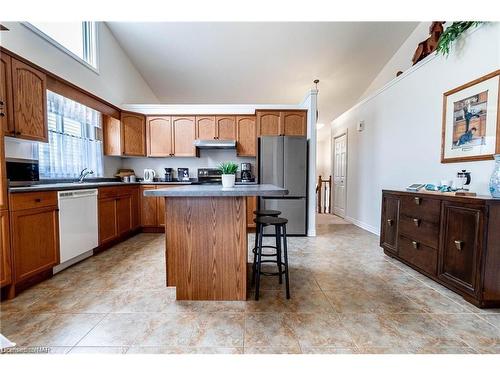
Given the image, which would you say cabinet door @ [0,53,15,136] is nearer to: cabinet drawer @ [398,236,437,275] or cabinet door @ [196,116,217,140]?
cabinet door @ [196,116,217,140]

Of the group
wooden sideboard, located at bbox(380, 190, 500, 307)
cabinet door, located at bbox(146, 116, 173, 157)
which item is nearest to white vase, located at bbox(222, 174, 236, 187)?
wooden sideboard, located at bbox(380, 190, 500, 307)

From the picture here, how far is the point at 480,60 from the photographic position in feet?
7.22

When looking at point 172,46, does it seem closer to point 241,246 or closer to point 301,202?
point 301,202

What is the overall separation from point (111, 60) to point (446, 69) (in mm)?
5056

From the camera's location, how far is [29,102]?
221 centimetres

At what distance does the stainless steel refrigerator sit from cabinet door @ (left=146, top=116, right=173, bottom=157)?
5.98 ft

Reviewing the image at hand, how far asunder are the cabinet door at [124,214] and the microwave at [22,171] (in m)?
1.04

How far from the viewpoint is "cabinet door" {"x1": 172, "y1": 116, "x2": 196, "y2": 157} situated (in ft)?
14.0

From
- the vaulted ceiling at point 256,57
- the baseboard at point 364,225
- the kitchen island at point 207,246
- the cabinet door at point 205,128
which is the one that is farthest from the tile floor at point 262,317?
the vaulted ceiling at point 256,57

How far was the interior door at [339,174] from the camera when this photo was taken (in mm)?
5566

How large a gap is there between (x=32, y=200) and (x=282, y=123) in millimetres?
3520

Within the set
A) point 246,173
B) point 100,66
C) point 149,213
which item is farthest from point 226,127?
point 100,66

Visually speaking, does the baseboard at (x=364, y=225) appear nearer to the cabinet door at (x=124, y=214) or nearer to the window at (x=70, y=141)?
the cabinet door at (x=124, y=214)

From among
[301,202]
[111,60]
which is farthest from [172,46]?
[301,202]
